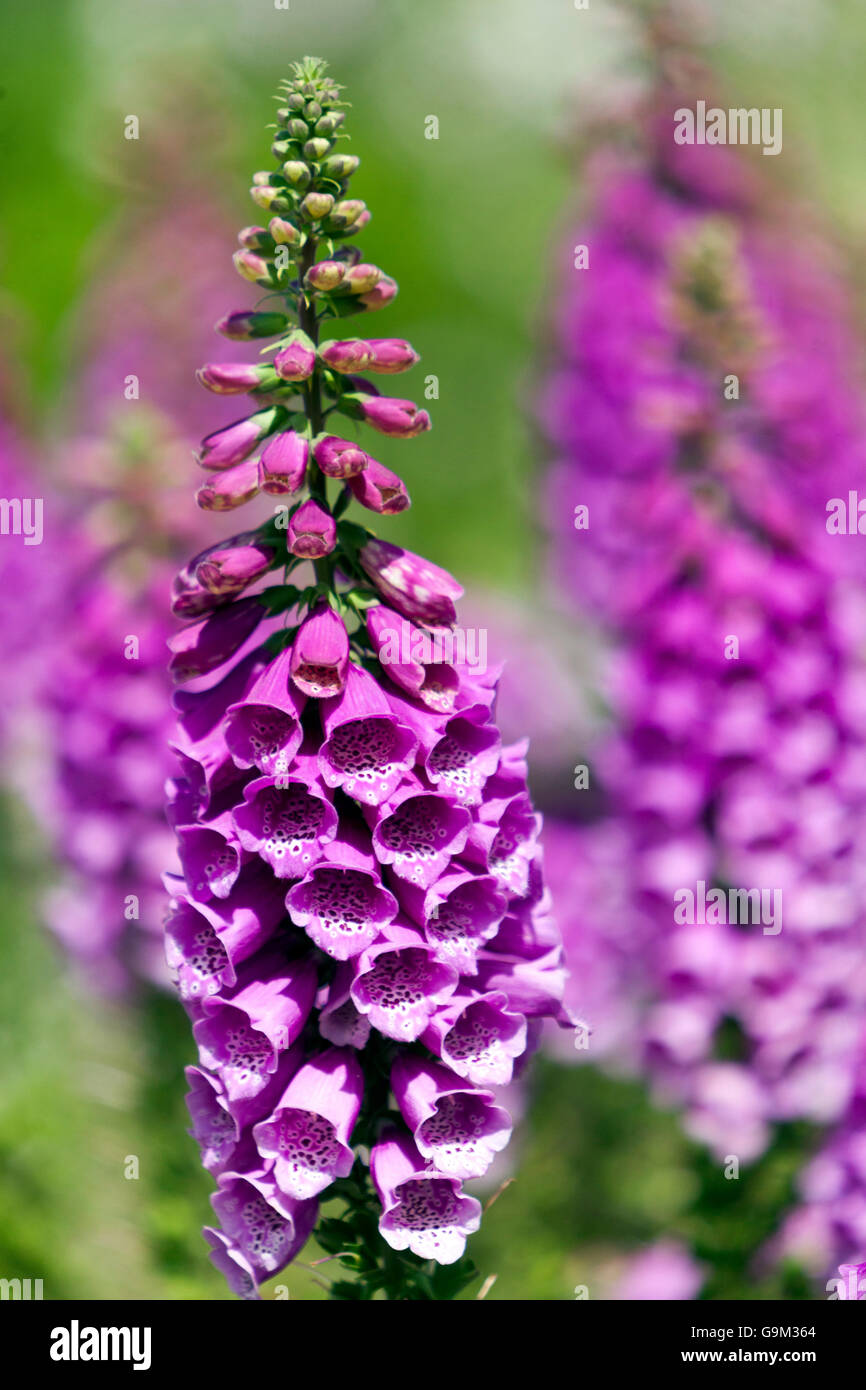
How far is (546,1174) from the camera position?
4719 mm

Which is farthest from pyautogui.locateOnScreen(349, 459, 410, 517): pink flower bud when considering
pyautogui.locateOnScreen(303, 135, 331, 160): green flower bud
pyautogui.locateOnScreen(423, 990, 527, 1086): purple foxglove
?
pyautogui.locateOnScreen(423, 990, 527, 1086): purple foxglove

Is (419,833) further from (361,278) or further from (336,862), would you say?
(361,278)

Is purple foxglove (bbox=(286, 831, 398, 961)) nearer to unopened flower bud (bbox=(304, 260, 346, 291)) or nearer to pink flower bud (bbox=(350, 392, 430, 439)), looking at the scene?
Result: pink flower bud (bbox=(350, 392, 430, 439))

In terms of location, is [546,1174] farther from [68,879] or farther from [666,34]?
[666,34]

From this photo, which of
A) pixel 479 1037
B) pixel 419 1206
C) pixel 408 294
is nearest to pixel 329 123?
pixel 479 1037

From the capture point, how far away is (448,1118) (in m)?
2.37

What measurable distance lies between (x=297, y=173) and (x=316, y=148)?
6 centimetres

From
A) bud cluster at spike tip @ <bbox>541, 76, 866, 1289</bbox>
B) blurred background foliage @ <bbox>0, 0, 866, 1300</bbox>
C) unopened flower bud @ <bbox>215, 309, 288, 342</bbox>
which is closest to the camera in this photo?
unopened flower bud @ <bbox>215, 309, 288, 342</bbox>

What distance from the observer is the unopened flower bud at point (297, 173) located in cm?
240

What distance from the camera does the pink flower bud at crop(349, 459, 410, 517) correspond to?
244cm

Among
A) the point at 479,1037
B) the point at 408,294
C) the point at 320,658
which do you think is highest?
the point at 408,294

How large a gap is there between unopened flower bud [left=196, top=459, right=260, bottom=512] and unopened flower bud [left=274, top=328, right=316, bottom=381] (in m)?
0.17

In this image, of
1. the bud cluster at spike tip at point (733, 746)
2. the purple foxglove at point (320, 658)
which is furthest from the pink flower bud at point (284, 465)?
the bud cluster at spike tip at point (733, 746)
